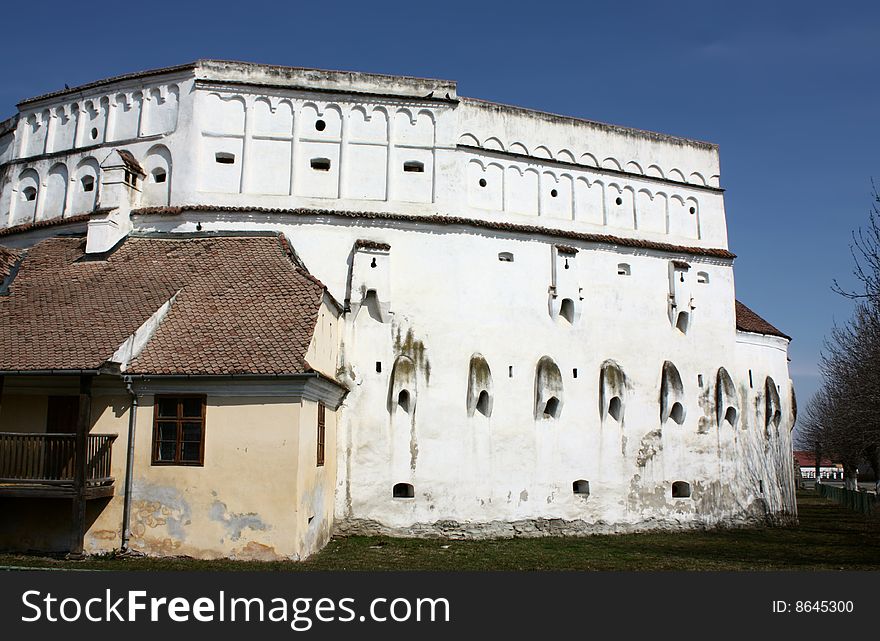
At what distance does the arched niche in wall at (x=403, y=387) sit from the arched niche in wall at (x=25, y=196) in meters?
13.2

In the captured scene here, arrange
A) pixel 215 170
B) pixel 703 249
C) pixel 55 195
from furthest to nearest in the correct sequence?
pixel 703 249 → pixel 55 195 → pixel 215 170

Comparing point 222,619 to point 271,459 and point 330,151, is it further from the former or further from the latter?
point 330,151

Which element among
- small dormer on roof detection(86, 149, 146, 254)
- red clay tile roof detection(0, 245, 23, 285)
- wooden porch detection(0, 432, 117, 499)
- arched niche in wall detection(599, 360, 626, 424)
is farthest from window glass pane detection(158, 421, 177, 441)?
arched niche in wall detection(599, 360, 626, 424)

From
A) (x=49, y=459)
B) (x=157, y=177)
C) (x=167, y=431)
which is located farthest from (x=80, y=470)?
(x=157, y=177)

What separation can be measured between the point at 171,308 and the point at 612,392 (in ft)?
44.9

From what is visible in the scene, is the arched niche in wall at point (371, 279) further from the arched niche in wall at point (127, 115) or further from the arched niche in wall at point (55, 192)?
the arched niche in wall at point (55, 192)

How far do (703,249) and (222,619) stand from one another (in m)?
22.6

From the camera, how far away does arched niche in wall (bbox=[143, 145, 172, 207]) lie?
78.4ft

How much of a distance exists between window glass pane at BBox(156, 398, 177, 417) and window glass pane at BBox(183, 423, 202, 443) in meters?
0.40

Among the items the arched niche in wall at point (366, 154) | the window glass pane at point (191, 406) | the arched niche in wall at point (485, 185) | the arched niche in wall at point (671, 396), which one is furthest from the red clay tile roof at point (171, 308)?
the arched niche in wall at point (671, 396)

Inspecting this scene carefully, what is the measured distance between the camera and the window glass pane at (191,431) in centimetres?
1722

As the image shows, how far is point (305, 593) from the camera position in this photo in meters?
10.6

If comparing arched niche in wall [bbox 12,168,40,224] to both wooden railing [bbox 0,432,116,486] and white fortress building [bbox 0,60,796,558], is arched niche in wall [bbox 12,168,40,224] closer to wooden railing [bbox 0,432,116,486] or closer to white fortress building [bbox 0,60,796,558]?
white fortress building [bbox 0,60,796,558]

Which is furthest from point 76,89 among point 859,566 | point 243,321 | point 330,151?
point 859,566
